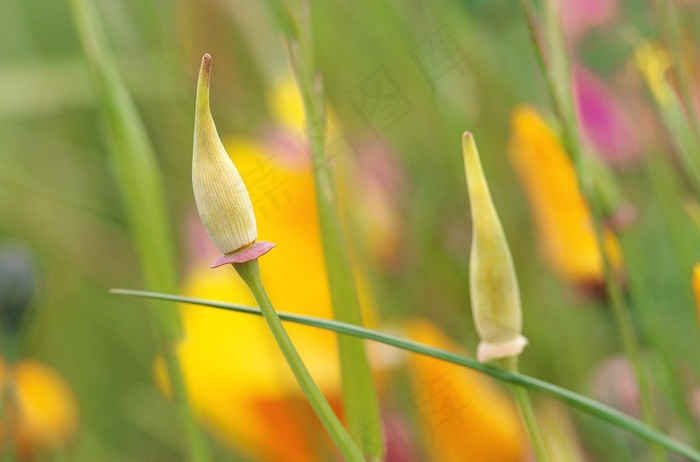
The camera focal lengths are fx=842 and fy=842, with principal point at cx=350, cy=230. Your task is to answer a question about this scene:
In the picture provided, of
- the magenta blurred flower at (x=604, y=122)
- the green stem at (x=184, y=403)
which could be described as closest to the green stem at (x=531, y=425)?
the green stem at (x=184, y=403)

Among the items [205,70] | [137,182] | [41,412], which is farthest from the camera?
[41,412]

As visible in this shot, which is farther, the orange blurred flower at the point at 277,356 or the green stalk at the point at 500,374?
the orange blurred flower at the point at 277,356

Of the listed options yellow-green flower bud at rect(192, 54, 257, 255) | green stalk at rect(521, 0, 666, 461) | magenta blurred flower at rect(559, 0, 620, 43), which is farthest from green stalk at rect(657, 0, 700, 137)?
magenta blurred flower at rect(559, 0, 620, 43)

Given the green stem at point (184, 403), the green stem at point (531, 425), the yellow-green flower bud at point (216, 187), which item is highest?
the yellow-green flower bud at point (216, 187)

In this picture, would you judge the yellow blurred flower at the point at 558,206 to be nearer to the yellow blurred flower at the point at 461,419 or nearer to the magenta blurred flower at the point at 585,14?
the yellow blurred flower at the point at 461,419

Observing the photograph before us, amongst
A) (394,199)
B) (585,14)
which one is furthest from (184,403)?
(585,14)

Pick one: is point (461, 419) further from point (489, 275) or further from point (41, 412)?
point (41, 412)

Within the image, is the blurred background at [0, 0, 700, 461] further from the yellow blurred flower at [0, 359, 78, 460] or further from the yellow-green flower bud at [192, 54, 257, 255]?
the yellow-green flower bud at [192, 54, 257, 255]
